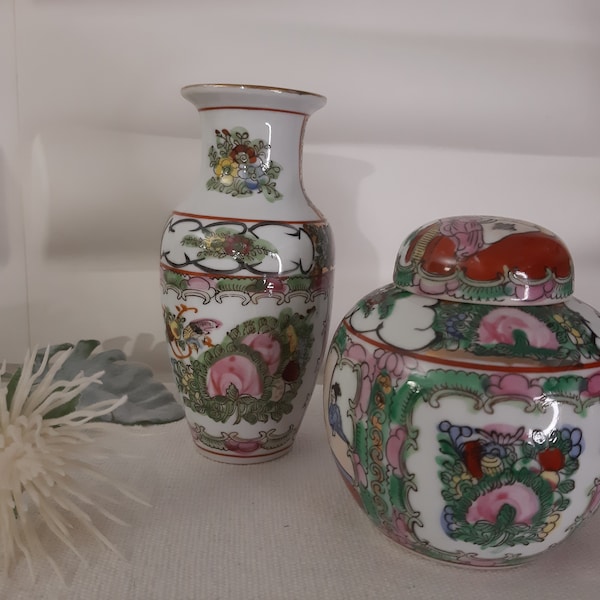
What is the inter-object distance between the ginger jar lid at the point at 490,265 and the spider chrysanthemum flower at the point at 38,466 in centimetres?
24

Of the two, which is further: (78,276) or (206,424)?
(78,276)

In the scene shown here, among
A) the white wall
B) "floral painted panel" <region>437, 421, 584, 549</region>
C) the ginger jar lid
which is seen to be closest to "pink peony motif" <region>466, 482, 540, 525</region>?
"floral painted panel" <region>437, 421, 584, 549</region>

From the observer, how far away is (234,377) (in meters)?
0.58

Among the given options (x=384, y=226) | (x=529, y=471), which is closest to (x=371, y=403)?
(x=529, y=471)

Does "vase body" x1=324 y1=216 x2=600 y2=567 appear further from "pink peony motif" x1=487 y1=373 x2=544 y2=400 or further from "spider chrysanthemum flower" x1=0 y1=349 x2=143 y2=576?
"spider chrysanthemum flower" x1=0 y1=349 x2=143 y2=576

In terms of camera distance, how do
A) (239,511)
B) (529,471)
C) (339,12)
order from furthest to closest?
1. (339,12)
2. (239,511)
3. (529,471)

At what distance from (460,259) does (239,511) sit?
27 cm

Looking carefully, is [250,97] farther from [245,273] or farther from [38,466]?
[38,466]

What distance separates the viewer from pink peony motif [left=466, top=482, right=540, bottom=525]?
39 cm

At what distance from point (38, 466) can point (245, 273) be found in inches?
8.8

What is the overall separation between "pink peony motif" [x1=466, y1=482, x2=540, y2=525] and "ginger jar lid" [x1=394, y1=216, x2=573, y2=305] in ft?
0.39

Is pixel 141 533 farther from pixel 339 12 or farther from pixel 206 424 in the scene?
pixel 339 12

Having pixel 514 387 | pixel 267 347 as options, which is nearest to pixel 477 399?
pixel 514 387

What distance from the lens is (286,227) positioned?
56cm
